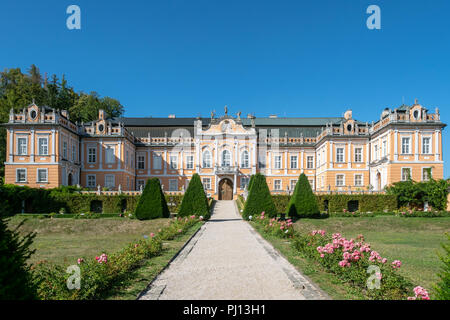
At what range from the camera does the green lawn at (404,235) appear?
33.5 ft

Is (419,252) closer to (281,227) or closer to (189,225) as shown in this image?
(281,227)

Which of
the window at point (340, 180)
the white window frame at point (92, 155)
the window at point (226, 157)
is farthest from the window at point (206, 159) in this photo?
the window at point (340, 180)

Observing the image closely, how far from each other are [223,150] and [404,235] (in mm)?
24910

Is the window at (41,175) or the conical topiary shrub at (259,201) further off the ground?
the window at (41,175)

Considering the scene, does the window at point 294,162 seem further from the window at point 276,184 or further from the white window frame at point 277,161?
the window at point 276,184

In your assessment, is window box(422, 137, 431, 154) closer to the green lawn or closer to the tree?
the green lawn

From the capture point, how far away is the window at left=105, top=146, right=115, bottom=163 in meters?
38.2

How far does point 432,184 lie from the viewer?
1168 inches

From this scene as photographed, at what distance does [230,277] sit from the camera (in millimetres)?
8109

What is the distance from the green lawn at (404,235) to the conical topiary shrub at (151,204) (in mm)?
8211

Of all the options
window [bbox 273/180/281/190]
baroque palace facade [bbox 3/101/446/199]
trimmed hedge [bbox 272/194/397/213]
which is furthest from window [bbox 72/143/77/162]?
window [bbox 273/180/281/190]

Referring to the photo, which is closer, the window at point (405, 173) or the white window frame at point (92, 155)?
the window at point (405, 173)
